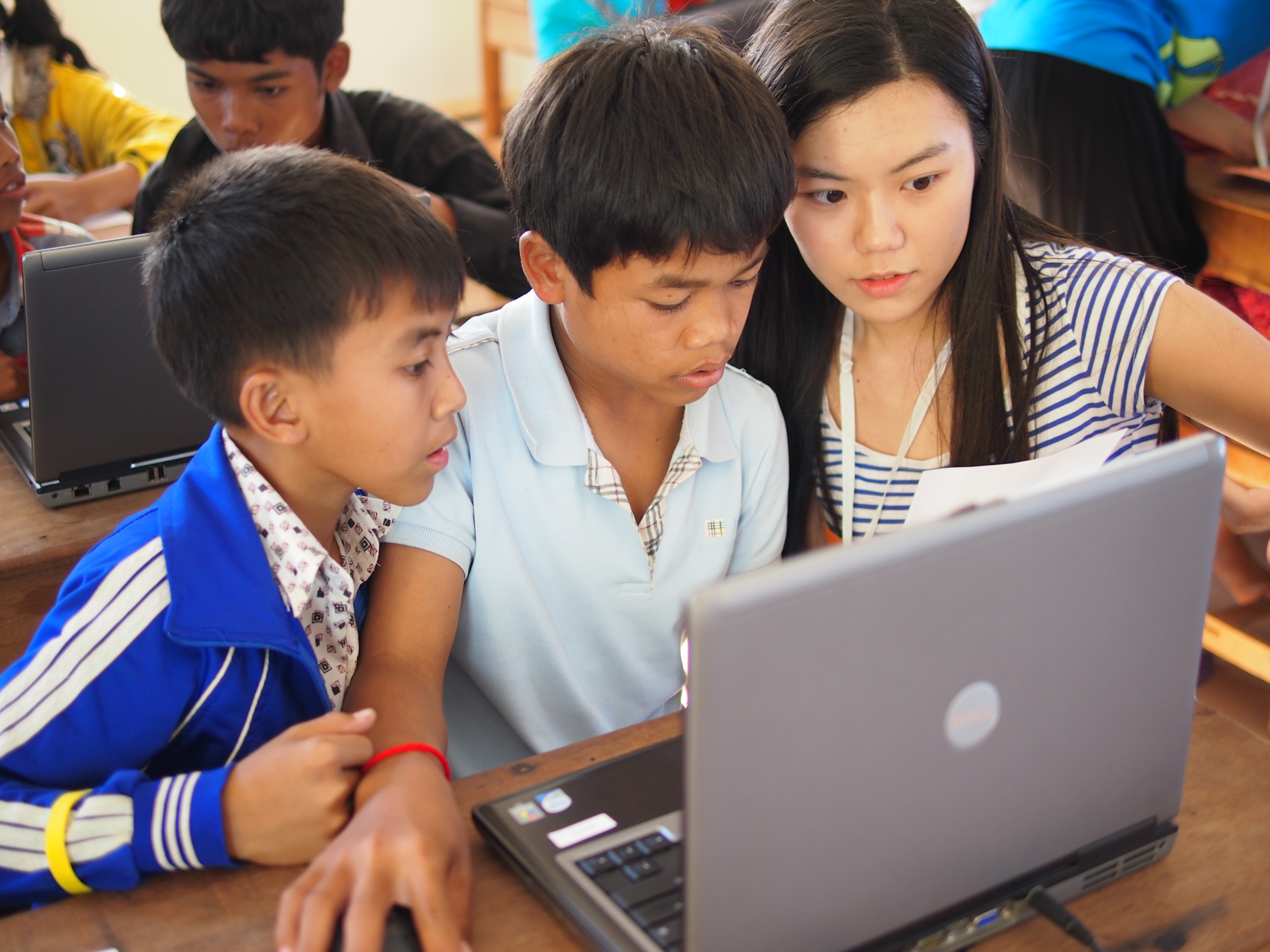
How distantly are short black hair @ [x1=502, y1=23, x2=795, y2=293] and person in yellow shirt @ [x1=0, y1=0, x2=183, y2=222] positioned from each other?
204 cm

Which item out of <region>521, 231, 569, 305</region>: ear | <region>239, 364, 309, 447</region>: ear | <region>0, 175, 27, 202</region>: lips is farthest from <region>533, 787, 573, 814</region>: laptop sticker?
<region>0, 175, 27, 202</region>: lips

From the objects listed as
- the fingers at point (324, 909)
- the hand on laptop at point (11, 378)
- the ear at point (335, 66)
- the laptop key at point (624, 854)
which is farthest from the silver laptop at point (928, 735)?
the ear at point (335, 66)

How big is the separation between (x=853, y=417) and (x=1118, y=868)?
632 mm

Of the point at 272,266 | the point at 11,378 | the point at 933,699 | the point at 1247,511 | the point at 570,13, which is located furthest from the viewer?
the point at 570,13

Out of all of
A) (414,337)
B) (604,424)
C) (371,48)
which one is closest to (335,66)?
(604,424)

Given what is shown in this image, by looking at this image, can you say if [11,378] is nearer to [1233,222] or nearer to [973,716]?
[973,716]

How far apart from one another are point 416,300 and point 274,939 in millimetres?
479

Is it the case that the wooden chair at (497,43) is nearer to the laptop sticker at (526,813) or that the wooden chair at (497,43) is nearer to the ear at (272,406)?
the ear at (272,406)

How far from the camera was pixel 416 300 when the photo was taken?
36.7 inches

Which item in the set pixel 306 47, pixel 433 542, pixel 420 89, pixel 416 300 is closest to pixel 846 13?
pixel 416 300

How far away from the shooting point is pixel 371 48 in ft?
16.2

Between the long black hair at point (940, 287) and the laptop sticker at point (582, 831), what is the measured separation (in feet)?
2.03

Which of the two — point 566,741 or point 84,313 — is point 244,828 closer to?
point 566,741

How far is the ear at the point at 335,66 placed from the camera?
6.81ft
